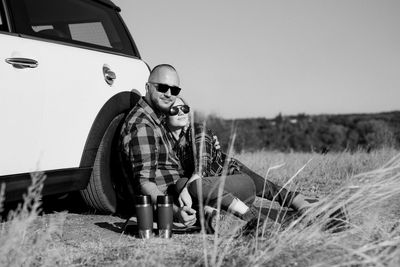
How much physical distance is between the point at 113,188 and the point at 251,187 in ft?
3.92

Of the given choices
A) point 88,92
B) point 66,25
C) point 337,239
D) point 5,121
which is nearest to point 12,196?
point 5,121

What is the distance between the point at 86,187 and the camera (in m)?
4.11

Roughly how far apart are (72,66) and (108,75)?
0.42 metres

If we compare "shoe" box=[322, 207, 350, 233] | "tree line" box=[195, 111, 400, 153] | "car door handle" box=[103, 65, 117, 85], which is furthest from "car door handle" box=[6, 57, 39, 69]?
"tree line" box=[195, 111, 400, 153]

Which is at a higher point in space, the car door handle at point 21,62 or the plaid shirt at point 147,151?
the car door handle at point 21,62

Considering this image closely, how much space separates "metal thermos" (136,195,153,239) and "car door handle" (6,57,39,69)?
1.11 metres

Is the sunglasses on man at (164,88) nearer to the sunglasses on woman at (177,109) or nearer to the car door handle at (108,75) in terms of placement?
the sunglasses on woman at (177,109)

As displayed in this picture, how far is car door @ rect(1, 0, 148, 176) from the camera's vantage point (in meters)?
3.44

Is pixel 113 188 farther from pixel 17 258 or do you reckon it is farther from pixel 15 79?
pixel 17 258

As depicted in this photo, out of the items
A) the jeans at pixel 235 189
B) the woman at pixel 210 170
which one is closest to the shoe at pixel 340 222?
the jeans at pixel 235 189

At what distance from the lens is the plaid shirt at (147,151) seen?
3863 millimetres

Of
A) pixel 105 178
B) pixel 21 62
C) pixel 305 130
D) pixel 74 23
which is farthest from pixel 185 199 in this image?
pixel 305 130

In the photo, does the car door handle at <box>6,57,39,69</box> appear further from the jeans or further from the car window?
the jeans

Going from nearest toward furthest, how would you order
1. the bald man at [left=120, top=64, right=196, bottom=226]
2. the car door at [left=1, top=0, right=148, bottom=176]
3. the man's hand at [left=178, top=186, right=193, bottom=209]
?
the car door at [left=1, top=0, right=148, bottom=176]
the man's hand at [left=178, top=186, right=193, bottom=209]
the bald man at [left=120, top=64, right=196, bottom=226]
